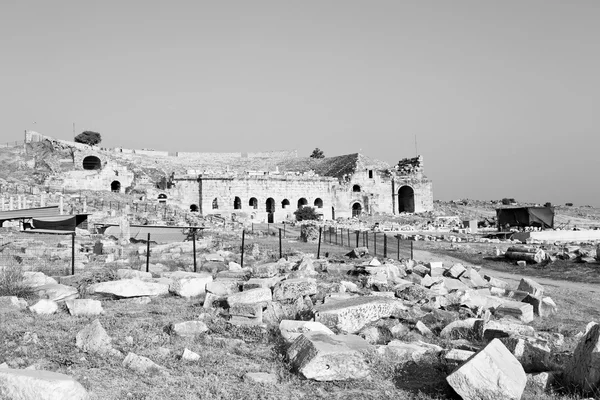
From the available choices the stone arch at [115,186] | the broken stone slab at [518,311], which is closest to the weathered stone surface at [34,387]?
the broken stone slab at [518,311]

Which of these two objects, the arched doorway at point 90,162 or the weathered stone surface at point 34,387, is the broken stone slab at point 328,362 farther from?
the arched doorway at point 90,162

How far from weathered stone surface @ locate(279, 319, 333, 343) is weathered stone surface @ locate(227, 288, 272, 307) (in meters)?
1.33

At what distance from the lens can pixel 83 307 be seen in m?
8.08

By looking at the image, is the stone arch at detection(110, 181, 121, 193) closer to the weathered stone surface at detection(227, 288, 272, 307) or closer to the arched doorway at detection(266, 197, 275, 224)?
the arched doorway at detection(266, 197, 275, 224)

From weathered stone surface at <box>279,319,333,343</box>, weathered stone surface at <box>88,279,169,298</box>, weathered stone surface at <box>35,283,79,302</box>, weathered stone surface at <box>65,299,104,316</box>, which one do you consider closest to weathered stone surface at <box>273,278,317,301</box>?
weathered stone surface at <box>279,319,333,343</box>

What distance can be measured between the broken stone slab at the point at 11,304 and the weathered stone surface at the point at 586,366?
24.6 ft

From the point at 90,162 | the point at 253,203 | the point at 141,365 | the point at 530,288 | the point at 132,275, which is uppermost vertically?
the point at 90,162

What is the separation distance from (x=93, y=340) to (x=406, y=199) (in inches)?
2010

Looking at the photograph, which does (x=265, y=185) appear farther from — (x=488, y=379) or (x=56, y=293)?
(x=488, y=379)

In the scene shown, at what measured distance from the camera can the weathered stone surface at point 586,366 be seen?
5191 millimetres

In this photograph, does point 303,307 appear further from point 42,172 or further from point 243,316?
point 42,172

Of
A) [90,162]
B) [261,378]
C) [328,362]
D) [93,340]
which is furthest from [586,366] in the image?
[90,162]

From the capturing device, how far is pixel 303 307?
28.8 ft

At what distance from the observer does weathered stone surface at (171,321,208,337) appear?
712cm
